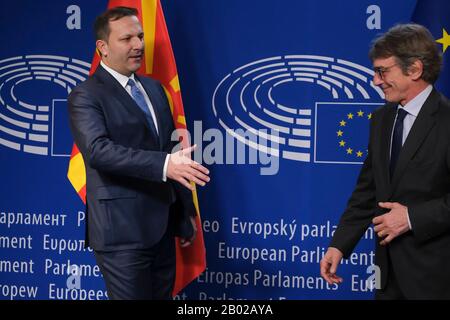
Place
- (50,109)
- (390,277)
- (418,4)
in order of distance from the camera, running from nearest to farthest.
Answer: (390,277) → (418,4) → (50,109)

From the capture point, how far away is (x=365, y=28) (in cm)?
389

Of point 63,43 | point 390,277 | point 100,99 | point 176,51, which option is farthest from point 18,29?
point 390,277

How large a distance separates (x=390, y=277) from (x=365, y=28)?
1669 mm

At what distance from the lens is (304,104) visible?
13.0 ft

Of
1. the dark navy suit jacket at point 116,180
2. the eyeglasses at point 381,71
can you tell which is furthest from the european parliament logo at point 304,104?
the eyeglasses at point 381,71

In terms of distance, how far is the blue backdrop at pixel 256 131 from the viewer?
3.93 m

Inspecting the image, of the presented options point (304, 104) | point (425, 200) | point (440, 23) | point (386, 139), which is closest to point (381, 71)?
point (386, 139)

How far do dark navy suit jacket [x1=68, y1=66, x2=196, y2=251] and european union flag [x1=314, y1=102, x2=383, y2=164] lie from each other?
3.64 ft

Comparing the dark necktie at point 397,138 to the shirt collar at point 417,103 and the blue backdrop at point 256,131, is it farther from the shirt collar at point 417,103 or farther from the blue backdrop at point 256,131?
the blue backdrop at point 256,131

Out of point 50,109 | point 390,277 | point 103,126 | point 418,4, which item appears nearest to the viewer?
point 390,277

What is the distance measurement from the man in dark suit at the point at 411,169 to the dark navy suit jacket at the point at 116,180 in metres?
0.86

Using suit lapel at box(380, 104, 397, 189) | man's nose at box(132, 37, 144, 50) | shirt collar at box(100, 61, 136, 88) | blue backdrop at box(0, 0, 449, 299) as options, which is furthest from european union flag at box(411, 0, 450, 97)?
shirt collar at box(100, 61, 136, 88)

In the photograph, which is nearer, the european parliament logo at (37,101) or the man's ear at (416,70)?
the man's ear at (416,70)
